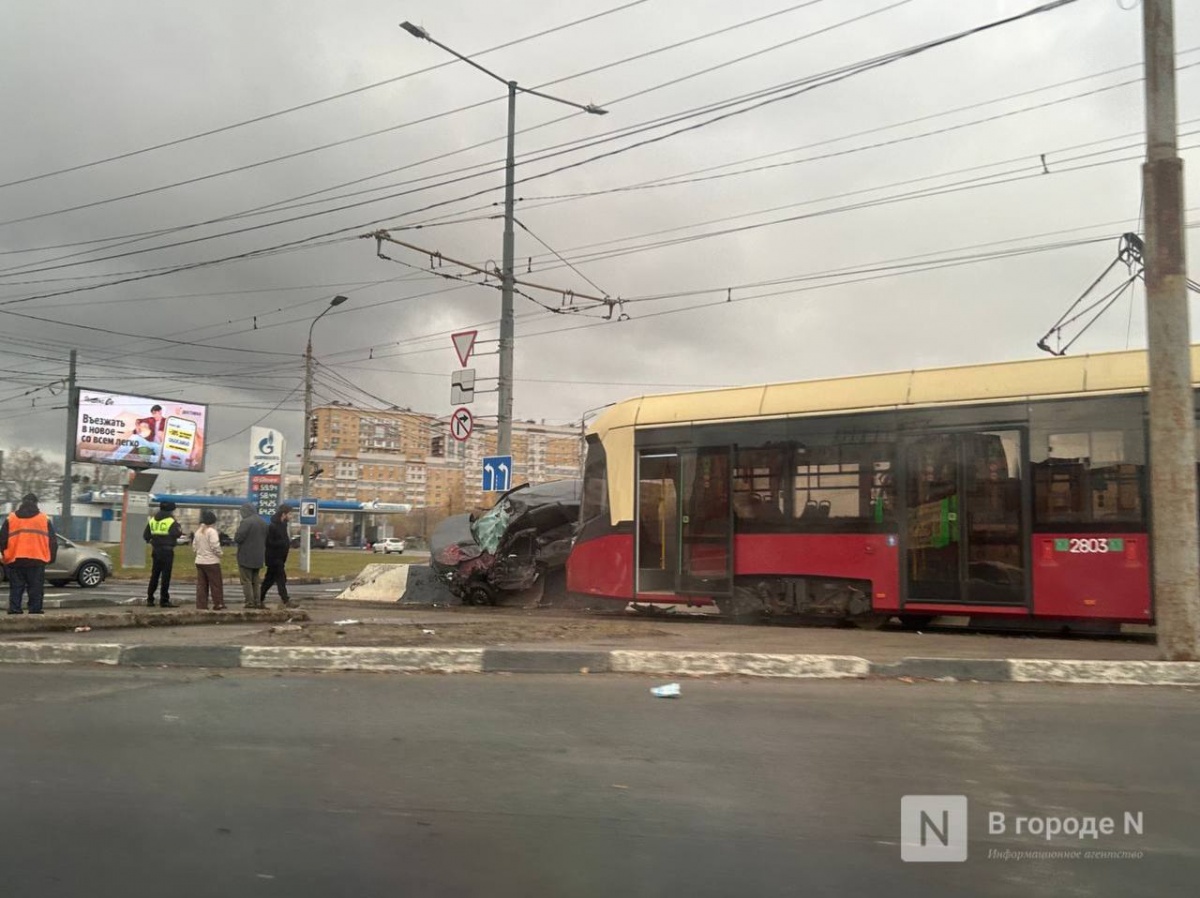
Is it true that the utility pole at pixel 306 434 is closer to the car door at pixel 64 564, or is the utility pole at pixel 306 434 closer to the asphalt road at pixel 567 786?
the car door at pixel 64 564

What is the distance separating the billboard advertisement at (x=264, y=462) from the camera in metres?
26.8

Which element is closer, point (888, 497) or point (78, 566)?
point (888, 497)

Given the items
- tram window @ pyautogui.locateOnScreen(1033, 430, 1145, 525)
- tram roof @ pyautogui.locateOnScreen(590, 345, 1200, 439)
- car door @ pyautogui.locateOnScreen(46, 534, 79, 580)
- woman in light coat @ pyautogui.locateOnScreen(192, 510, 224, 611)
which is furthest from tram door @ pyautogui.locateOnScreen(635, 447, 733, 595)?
car door @ pyautogui.locateOnScreen(46, 534, 79, 580)

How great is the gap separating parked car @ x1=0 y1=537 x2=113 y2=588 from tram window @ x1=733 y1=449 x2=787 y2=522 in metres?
16.4

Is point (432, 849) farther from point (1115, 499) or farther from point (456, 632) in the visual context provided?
point (1115, 499)

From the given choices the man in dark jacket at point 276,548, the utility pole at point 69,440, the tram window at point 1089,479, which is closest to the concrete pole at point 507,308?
the man in dark jacket at point 276,548

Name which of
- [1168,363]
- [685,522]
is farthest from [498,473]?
[1168,363]

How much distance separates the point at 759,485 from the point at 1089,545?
4090mm

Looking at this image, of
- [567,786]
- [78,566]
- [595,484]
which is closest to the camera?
[567,786]

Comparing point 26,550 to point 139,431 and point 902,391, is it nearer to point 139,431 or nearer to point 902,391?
point 902,391

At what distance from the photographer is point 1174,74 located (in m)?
8.35

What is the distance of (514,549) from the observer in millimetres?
16688

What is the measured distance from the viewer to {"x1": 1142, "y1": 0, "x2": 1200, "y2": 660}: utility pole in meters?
7.98

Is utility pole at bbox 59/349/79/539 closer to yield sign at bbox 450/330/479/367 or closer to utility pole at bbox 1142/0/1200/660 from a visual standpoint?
yield sign at bbox 450/330/479/367
